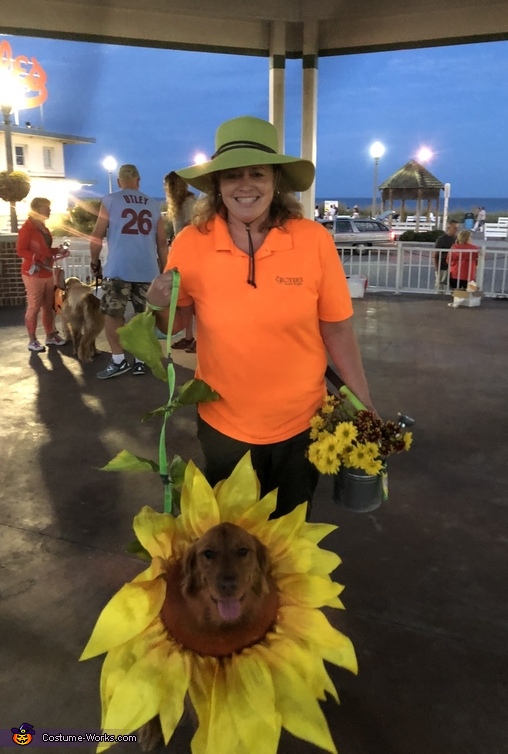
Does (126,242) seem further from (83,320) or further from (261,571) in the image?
(261,571)

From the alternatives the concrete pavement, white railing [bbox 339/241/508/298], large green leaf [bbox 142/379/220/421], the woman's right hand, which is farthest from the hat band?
white railing [bbox 339/241/508/298]

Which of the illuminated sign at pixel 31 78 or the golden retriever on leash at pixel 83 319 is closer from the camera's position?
the golden retriever on leash at pixel 83 319

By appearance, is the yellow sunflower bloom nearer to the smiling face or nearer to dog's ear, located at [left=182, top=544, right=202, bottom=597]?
dog's ear, located at [left=182, top=544, right=202, bottom=597]

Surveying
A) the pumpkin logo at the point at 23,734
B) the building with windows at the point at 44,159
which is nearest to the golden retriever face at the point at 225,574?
the pumpkin logo at the point at 23,734

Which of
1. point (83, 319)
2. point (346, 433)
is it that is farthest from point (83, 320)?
point (346, 433)

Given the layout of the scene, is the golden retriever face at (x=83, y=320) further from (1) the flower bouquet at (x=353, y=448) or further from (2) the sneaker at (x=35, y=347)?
(1) the flower bouquet at (x=353, y=448)

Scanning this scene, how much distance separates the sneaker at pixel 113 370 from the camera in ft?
20.0

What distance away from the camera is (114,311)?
579 cm

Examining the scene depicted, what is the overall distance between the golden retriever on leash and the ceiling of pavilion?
365 cm

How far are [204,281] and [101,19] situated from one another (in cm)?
766

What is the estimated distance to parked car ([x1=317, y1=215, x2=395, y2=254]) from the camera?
22734mm

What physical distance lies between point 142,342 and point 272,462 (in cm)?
64

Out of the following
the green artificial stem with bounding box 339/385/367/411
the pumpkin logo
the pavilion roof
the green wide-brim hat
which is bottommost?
the pumpkin logo

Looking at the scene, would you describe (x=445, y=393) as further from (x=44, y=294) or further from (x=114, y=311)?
(x=44, y=294)
